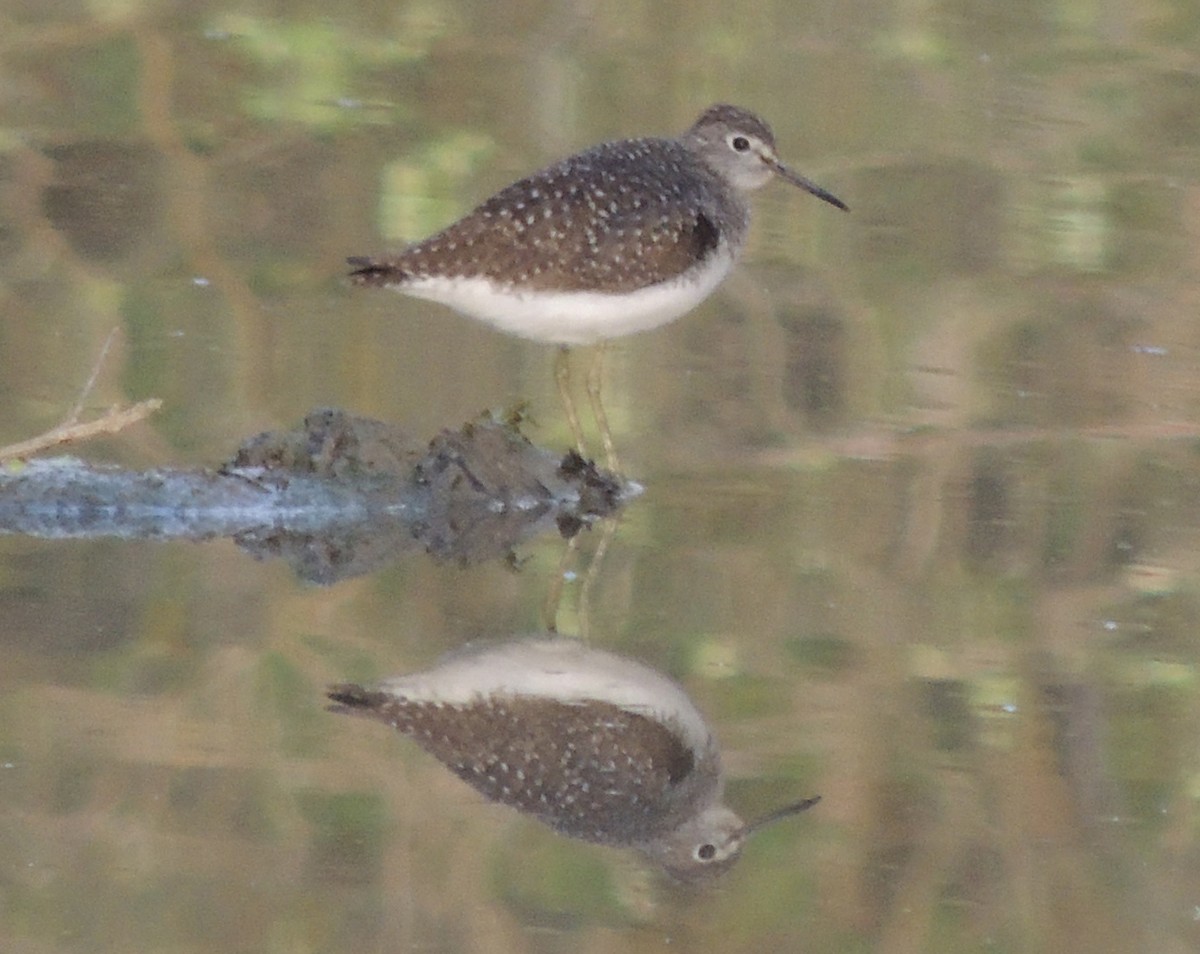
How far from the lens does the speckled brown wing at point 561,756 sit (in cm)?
493

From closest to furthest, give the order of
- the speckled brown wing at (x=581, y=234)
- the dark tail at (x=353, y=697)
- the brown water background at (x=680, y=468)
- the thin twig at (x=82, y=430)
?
the brown water background at (x=680, y=468)
the dark tail at (x=353, y=697)
the thin twig at (x=82, y=430)
the speckled brown wing at (x=581, y=234)

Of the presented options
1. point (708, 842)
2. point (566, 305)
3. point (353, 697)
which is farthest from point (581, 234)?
point (708, 842)

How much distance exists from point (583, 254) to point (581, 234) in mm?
57

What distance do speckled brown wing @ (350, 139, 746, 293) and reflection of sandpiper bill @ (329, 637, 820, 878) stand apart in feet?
4.36

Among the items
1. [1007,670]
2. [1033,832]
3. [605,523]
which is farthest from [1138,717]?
[605,523]

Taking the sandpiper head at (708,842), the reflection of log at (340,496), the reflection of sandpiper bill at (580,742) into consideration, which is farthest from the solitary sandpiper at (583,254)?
the sandpiper head at (708,842)

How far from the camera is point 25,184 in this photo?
379 inches

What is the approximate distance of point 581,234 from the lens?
22.3 ft

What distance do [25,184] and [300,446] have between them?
3391 mm

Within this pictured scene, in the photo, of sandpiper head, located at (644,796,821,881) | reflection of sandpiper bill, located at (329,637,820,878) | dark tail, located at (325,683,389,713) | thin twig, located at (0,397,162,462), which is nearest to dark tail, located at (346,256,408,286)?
thin twig, located at (0,397,162,462)

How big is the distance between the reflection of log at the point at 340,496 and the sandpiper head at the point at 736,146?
1.30 meters

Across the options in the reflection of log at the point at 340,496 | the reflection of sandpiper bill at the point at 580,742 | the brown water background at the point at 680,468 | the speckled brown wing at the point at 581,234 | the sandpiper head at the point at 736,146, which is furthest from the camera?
the sandpiper head at the point at 736,146

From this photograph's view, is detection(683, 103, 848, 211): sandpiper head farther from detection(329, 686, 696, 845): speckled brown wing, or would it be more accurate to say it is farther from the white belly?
detection(329, 686, 696, 845): speckled brown wing

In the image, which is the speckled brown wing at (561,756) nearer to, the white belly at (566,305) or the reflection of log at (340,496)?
the reflection of log at (340,496)
